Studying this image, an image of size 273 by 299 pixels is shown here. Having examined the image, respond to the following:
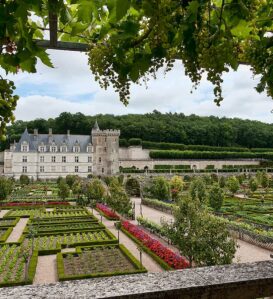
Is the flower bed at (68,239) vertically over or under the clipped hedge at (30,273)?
under

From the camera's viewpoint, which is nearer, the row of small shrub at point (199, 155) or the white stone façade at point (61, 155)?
the white stone façade at point (61, 155)

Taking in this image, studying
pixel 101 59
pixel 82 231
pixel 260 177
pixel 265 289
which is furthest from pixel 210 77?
pixel 260 177

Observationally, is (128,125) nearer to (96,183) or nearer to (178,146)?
(178,146)

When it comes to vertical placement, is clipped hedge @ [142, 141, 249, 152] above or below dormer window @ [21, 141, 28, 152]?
above

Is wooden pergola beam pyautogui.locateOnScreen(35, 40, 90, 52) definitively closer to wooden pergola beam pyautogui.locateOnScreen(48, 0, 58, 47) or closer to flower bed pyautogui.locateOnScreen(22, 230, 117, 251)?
wooden pergola beam pyautogui.locateOnScreen(48, 0, 58, 47)

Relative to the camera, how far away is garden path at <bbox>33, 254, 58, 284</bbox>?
39.6ft

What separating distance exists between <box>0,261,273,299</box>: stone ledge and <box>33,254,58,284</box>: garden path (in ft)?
35.3

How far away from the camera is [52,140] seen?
203 ft

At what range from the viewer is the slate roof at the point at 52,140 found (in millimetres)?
60656

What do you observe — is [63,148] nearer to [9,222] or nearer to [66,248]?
[9,222]

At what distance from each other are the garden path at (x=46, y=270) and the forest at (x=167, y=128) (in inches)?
2445

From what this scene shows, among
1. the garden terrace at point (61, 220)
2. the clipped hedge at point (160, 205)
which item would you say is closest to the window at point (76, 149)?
the clipped hedge at point (160, 205)

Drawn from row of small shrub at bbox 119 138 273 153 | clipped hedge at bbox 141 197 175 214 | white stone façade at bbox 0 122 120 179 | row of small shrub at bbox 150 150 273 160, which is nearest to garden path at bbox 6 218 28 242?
clipped hedge at bbox 141 197 175 214

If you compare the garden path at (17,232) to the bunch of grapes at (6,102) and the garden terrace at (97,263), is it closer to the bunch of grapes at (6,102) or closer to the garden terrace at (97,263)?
the garden terrace at (97,263)
